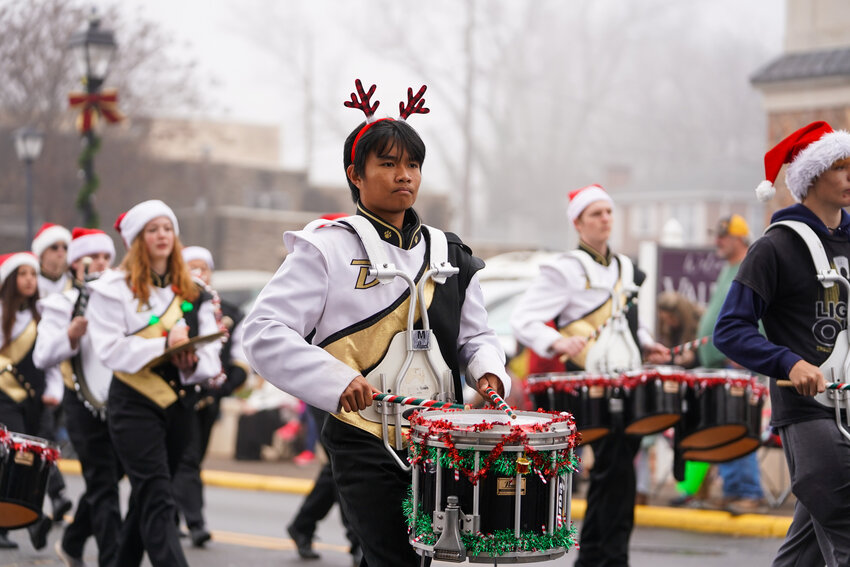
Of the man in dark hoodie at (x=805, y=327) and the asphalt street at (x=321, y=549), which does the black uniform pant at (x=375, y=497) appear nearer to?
the man in dark hoodie at (x=805, y=327)

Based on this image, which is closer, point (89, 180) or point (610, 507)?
point (610, 507)

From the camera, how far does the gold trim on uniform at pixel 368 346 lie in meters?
4.61

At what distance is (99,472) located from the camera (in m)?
8.05

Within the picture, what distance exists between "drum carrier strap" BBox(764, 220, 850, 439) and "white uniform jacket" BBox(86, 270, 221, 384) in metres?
3.45

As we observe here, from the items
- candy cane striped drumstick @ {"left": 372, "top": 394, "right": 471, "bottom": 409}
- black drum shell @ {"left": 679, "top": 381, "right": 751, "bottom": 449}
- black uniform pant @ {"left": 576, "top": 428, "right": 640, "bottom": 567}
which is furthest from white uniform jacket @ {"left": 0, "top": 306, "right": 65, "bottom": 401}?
candy cane striped drumstick @ {"left": 372, "top": 394, "right": 471, "bottom": 409}

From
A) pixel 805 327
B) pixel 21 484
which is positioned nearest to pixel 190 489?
pixel 21 484

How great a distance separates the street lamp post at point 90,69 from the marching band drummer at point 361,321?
36.3 ft

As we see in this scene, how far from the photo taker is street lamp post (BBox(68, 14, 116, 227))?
50.4ft

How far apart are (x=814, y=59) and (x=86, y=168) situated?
27.1ft

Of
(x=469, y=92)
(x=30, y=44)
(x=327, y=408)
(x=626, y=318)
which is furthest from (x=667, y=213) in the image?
(x=327, y=408)

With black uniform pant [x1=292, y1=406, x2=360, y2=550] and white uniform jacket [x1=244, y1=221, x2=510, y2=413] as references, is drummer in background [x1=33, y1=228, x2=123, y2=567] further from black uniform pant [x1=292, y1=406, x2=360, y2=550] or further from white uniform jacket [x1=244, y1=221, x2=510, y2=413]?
white uniform jacket [x1=244, y1=221, x2=510, y2=413]

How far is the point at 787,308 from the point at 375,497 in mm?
2017

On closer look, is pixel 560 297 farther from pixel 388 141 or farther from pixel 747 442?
pixel 388 141

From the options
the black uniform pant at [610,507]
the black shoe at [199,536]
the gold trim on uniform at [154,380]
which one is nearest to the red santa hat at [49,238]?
the black shoe at [199,536]
